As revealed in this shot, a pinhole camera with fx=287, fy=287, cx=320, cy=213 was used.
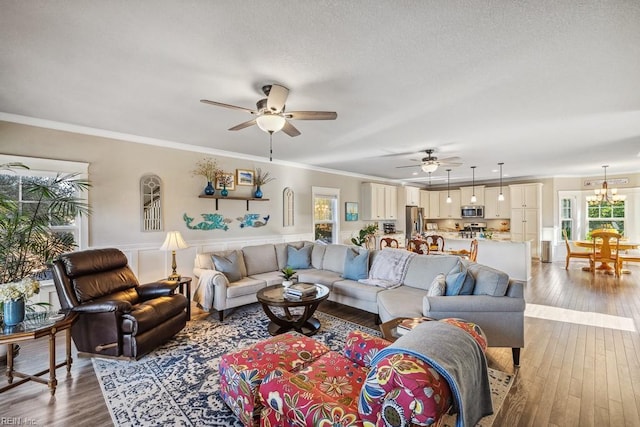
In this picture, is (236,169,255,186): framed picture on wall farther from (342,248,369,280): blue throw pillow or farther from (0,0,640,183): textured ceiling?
(342,248,369,280): blue throw pillow

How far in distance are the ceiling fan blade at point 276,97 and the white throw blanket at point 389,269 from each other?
2619mm

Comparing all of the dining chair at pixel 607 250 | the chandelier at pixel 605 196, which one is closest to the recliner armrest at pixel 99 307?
the dining chair at pixel 607 250

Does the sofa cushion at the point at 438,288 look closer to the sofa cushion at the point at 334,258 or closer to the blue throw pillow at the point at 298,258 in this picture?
the sofa cushion at the point at 334,258

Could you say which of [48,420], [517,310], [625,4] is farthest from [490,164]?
[48,420]

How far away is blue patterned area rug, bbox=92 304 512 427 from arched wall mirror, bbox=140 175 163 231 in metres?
1.71

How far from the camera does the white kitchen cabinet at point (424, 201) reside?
10266 millimetres

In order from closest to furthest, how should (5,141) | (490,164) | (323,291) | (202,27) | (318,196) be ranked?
(202,27) → (5,141) → (323,291) → (490,164) → (318,196)

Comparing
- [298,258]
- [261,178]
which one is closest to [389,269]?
[298,258]

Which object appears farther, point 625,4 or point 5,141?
point 5,141

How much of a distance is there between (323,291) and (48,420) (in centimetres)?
258

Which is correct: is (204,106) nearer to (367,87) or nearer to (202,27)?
(202,27)

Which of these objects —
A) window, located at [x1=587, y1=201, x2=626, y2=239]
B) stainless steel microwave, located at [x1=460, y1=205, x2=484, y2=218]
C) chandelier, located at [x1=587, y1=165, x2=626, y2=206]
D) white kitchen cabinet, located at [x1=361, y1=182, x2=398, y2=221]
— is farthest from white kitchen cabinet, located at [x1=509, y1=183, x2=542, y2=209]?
white kitchen cabinet, located at [x1=361, y1=182, x2=398, y2=221]

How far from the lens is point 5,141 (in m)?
3.35

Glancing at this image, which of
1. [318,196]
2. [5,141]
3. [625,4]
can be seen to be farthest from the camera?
Answer: [318,196]
